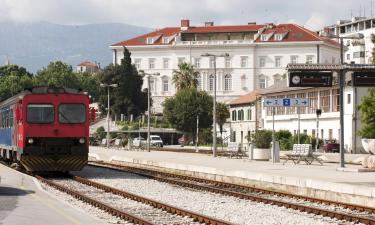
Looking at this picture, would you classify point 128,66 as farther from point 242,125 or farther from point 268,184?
point 268,184

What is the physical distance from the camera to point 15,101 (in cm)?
3147

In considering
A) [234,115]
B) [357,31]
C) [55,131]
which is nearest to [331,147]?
[234,115]

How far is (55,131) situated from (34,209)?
1224 cm

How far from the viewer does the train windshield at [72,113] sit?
30.1 m

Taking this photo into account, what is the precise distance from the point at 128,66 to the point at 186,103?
115 feet

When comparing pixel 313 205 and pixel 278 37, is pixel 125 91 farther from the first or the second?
pixel 313 205

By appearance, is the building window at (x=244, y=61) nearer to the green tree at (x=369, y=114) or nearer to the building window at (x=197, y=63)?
the building window at (x=197, y=63)

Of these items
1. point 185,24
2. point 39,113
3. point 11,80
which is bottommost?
point 39,113

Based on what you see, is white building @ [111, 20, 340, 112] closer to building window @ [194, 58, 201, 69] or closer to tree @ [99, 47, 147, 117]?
building window @ [194, 58, 201, 69]

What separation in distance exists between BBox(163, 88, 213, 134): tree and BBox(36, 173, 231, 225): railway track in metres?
83.9

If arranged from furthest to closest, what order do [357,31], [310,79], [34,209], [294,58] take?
[357,31] < [294,58] < [310,79] < [34,209]

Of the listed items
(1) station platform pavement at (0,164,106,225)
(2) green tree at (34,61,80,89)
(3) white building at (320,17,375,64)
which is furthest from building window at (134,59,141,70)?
(1) station platform pavement at (0,164,106,225)

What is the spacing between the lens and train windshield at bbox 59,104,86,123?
30.1 meters

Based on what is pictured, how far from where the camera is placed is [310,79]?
103 feet
